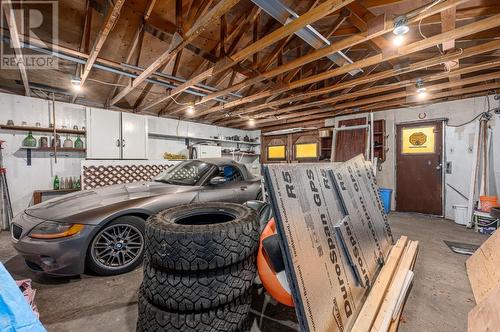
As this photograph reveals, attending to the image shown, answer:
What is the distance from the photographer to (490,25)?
2.05m

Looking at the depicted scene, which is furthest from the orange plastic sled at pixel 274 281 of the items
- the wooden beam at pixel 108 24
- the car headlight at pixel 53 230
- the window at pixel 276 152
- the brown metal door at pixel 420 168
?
the window at pixel 276 152

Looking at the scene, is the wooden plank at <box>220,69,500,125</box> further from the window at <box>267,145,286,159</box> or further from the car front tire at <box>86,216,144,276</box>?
the car front tire at <box>86,216,144,276</box>

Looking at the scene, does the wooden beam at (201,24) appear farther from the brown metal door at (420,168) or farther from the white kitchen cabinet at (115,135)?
the brown metal door at (420,168)

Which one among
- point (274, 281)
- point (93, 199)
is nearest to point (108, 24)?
point (93, 199)

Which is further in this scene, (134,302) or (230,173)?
(230,173)

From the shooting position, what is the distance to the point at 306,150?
753 centimetres

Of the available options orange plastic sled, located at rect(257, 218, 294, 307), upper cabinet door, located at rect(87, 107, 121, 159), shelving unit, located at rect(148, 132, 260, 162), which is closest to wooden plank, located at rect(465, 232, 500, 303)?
orange plastic sled, located at rect(257, 218, 294, 307)

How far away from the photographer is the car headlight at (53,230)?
6.02ft

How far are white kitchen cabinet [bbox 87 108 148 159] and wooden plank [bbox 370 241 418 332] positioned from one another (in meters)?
5.52

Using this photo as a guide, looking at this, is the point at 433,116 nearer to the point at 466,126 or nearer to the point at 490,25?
the point at 466,126

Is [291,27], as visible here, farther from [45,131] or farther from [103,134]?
Answer: [45,131]

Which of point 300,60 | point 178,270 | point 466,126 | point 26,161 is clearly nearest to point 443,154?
point 466,126

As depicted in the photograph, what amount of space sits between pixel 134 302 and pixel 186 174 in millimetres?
1691

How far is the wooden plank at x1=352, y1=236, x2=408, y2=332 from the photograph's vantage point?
124 centimetres
